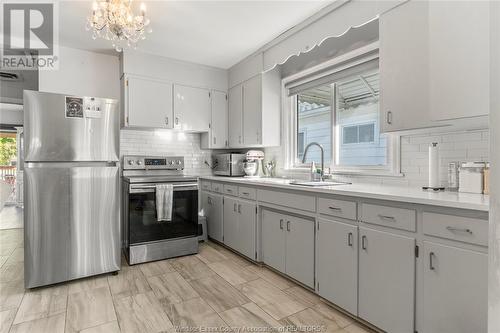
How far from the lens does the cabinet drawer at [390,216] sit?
5.31 feet

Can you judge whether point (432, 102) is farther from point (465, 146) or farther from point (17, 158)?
point (17, 158)

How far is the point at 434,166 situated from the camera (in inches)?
76.2

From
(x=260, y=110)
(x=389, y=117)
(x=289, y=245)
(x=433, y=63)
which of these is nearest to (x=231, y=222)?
(x=289, y=245)

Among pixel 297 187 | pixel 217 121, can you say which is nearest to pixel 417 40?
pixel 297 187

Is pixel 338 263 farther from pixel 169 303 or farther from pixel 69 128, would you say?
pixel 69 128

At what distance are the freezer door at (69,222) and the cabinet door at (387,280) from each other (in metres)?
2.29

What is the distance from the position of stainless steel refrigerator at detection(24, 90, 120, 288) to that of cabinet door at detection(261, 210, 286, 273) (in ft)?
4.85

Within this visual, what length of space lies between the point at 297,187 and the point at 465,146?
1203 mm

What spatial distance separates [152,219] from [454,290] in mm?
2718

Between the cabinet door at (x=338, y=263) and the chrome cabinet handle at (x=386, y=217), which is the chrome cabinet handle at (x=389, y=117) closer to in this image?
the chrome cabinet handle at (x=386, y=217)

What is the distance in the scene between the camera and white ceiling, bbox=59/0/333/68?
2447 mm

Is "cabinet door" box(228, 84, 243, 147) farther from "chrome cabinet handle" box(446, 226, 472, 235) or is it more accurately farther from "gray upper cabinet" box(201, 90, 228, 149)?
"chrome cabinet handle" box(446, 226, 472, 235)

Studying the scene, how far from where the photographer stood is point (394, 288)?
5.53 ft

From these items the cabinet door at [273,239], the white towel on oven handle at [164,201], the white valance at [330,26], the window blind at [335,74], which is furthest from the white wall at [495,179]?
the white towel on oven handle at [164,201]
